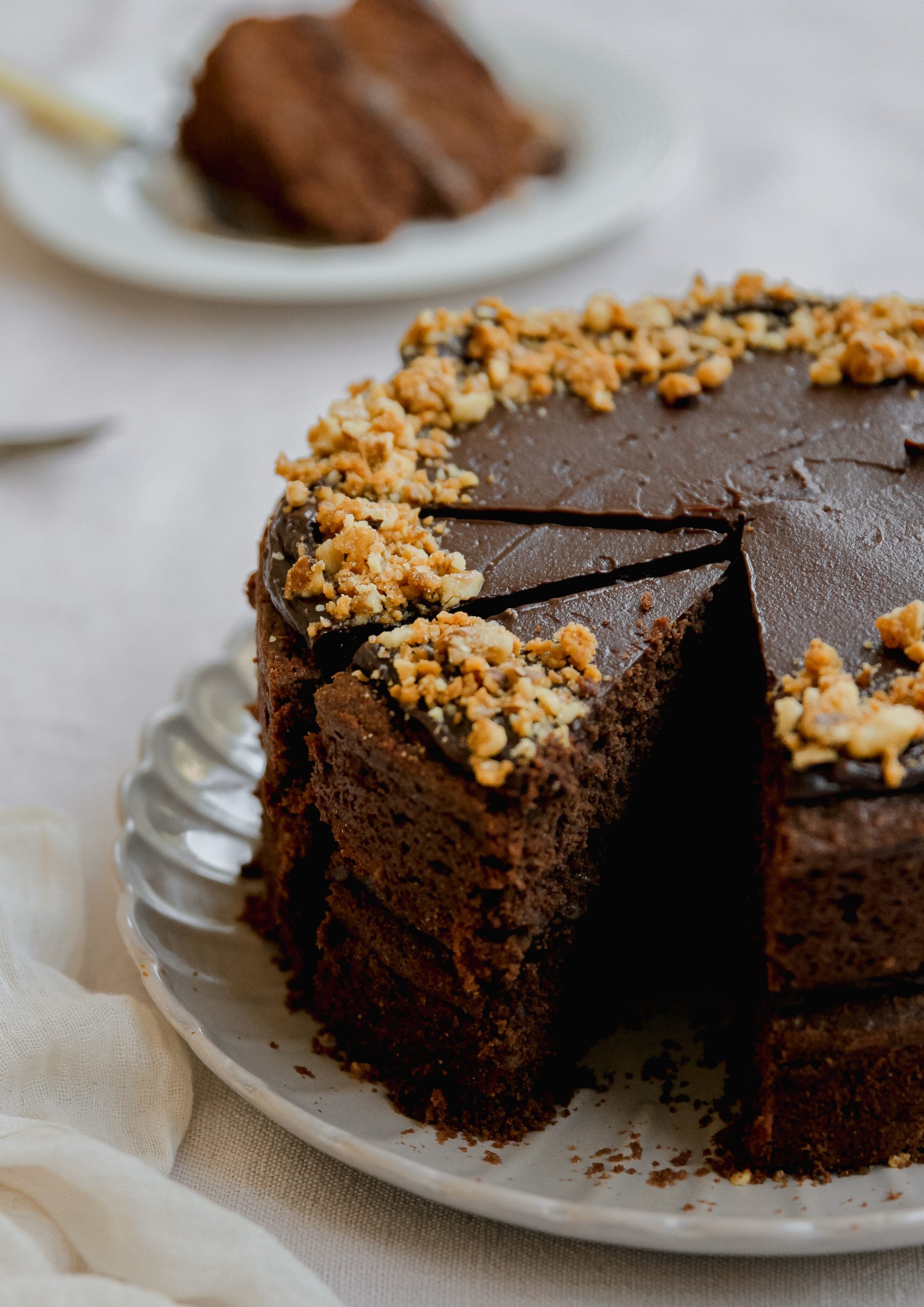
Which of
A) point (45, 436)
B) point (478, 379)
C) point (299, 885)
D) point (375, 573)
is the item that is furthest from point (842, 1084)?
point (45, 436)

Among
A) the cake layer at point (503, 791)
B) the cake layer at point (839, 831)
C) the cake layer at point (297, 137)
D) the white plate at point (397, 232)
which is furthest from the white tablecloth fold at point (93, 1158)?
the cake layer at point (297, 137)

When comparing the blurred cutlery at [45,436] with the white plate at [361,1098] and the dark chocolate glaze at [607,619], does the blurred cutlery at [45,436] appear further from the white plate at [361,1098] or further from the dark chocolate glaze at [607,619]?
the dark chocolate glaze at [607,619]

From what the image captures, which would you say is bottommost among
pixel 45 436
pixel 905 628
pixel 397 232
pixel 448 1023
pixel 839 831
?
pixel 45 436

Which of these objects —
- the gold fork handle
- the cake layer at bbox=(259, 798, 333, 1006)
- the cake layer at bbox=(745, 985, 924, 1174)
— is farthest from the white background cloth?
the gold fork handle

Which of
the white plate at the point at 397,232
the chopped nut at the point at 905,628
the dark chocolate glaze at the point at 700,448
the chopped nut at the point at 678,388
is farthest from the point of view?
the white plate at the point at 397,232

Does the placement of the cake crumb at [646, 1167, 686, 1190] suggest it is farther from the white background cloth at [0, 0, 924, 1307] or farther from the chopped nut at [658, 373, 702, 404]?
the chopped nut at [658, 373, 702, 404]

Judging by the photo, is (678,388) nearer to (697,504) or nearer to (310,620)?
(697,504)

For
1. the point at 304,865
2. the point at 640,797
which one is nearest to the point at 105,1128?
the point at 304,865
